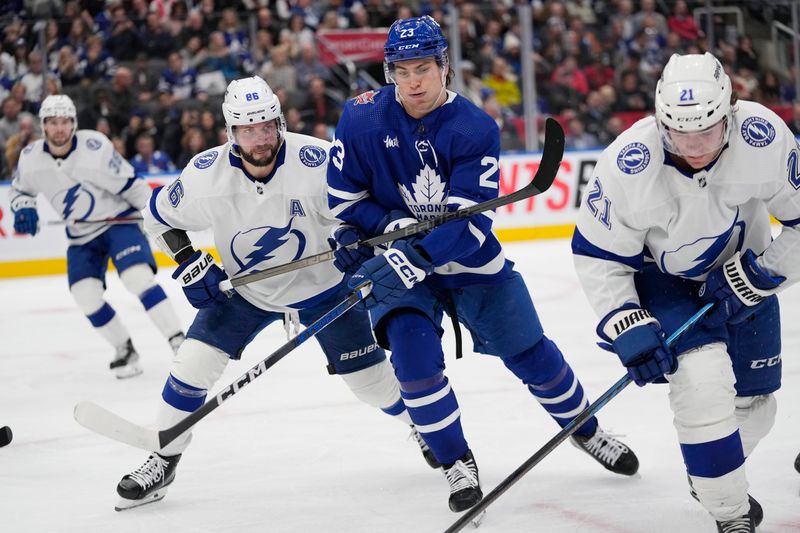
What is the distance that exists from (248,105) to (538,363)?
1003 mm

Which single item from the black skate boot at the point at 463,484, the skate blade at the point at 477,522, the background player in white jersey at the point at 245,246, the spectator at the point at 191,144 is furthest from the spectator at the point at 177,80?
the skate blade at the point at 477,522

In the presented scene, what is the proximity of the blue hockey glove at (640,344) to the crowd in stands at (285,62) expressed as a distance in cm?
570

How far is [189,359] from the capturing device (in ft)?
9.39

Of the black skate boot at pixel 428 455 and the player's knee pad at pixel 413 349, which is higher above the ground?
the player's knee pad at pixel 413 349

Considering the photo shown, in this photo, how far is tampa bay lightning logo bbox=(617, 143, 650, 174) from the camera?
7.22ft

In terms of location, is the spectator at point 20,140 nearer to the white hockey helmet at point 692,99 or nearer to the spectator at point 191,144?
the spectator at point 191,144

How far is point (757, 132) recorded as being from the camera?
7.16 feet

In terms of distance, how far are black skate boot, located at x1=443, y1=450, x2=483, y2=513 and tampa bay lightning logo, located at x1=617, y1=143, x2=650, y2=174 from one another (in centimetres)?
90

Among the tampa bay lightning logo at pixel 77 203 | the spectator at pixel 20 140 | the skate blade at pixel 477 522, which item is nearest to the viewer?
the skate blade at pixel 477 522

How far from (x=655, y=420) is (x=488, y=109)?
4924mm

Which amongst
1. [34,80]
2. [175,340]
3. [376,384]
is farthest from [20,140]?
[376,384]

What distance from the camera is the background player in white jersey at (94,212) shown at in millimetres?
4672

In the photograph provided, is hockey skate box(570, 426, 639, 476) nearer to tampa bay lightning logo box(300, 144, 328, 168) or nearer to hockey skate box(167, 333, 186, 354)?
tampa bay lightning logo box(300, 144, 328, 168)

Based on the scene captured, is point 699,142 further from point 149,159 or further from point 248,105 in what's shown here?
point 149,159
